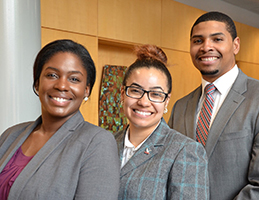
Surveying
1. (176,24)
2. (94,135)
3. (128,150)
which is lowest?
(128,150)

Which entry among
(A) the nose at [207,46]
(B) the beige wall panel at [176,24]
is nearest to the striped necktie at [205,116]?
(A) the nose at [207,46]

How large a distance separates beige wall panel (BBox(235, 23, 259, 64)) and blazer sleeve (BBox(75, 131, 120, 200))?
18.9ft

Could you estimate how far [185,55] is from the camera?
5.36m

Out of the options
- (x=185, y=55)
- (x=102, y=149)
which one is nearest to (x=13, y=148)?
(x=102, y=149)

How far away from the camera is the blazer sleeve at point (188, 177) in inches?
52.5

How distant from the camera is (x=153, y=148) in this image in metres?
1.54

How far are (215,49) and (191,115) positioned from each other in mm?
433

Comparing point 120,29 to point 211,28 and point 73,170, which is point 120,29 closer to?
point 211,28

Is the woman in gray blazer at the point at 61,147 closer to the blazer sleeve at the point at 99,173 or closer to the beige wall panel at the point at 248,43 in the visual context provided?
the blazer sleeve at the point at 99,173

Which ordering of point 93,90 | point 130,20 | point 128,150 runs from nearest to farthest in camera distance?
1. point 128,150
2. point 93,90
3. point 130,20

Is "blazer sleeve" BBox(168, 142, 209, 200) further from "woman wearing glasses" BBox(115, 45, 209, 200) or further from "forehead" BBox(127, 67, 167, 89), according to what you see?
"forehead" BBox(127, 67, 167, 89)

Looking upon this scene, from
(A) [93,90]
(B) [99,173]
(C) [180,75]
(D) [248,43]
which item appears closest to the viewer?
(B) [99,173]

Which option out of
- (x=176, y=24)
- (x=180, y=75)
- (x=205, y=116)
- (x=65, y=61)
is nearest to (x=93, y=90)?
(x=180, y=75)

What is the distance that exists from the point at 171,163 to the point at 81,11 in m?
2.87
